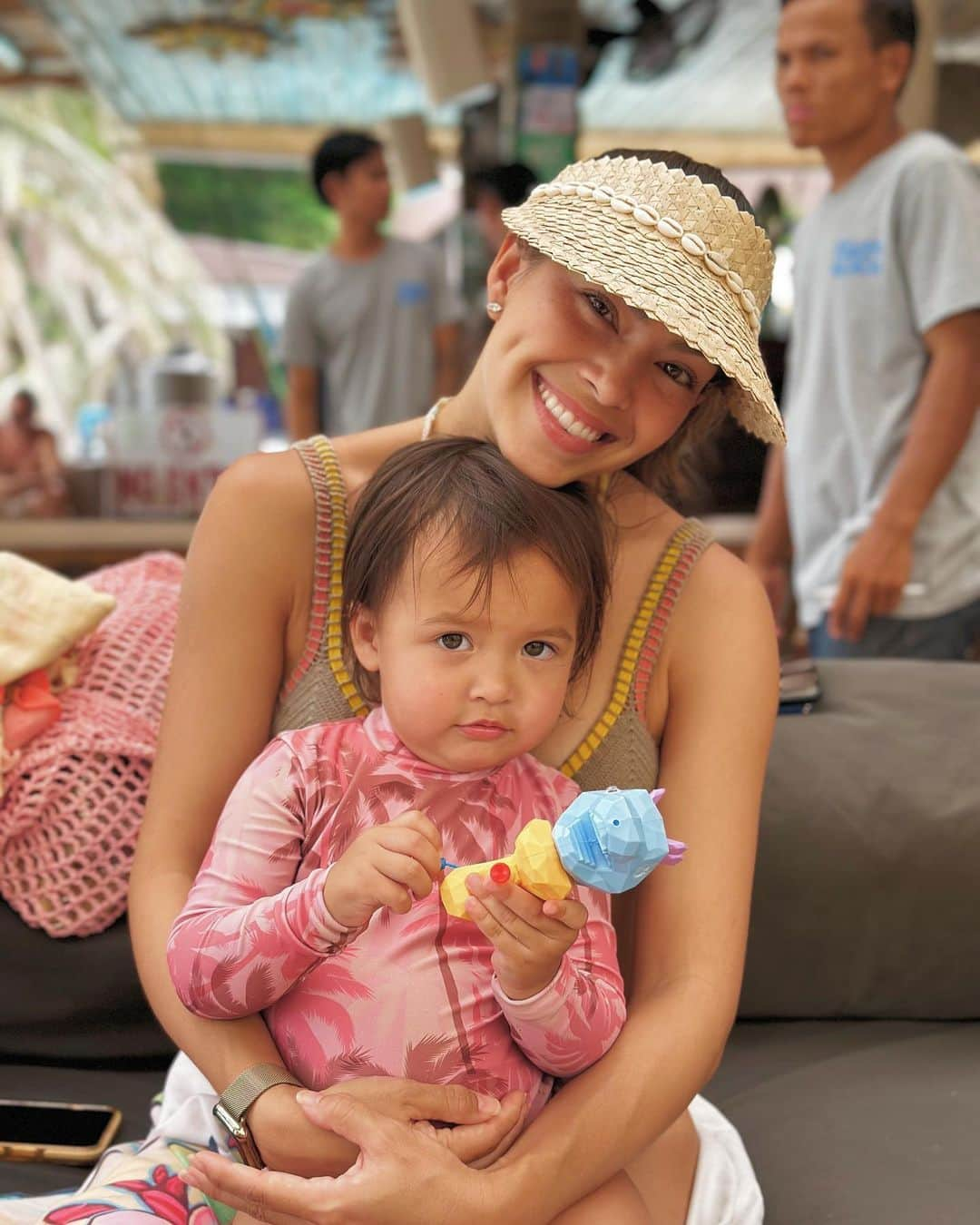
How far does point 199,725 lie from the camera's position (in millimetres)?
1415

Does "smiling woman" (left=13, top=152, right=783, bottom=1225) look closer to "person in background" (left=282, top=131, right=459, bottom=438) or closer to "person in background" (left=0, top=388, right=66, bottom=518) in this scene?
"person in background" (left=282, top=131, right=459, bottom=438)

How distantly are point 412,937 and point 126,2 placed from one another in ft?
26.8

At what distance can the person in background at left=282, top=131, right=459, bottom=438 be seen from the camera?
15.3ft

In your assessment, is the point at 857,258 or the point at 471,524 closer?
the point at 471,524

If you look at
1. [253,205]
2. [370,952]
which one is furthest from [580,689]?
[253,205]

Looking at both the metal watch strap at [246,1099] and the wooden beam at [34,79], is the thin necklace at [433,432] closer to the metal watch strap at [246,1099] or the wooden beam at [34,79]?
the metal watch strap at [246,1099]

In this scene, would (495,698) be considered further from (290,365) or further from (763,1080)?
(290,365)

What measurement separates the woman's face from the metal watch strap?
1.94ft

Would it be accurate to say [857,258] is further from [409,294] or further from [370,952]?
[409,294]

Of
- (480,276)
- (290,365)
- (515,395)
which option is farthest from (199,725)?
(480,276)

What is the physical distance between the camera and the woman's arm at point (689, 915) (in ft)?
3.94

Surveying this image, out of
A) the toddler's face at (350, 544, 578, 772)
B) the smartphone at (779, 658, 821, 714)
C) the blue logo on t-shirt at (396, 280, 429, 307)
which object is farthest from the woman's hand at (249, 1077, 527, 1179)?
the blue logo on t-shirt at (396, 280, 429, 307)

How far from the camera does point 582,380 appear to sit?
129 cm

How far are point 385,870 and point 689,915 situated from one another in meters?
0.44
